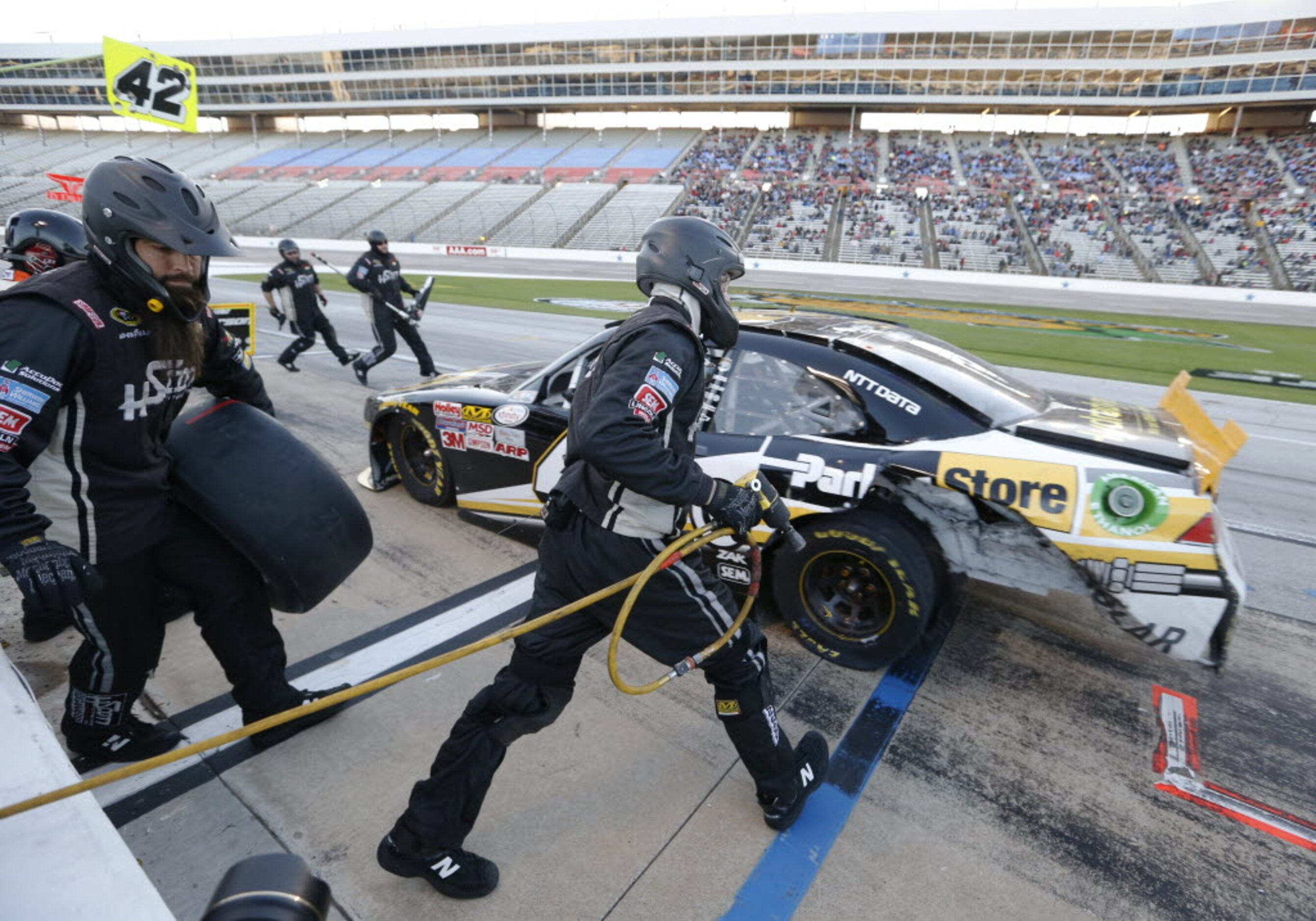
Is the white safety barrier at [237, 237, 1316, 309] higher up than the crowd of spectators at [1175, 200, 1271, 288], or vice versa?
the crowd of spectators at [1175, 200, 1271, 288]

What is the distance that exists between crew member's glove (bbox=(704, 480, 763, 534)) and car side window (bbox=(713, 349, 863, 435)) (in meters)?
1.19

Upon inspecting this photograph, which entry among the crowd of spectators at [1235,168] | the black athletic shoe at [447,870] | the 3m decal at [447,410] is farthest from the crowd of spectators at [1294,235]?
the black athletic shoe at [447,870]

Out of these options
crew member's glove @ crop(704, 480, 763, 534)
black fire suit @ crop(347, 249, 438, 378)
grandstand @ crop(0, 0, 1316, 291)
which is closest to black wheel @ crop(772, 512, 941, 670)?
crew member's glove @ crop(704, 480, 763, 534)

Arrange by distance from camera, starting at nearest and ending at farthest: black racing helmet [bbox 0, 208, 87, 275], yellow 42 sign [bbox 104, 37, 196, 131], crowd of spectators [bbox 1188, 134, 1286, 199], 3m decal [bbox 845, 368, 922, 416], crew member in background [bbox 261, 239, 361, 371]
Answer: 1. 3m decal [bbox 845, 368, 922, 416]
2. black racing helmet [bbox 0, 208, 87, 275]
3. crew member in background [bbox 261, 239, 361, 371]
4. yellow 42 sign [bbox 104, 37, 196, 131]
5. crowd of spectators [bbox 1188, 134, 1286, 199]

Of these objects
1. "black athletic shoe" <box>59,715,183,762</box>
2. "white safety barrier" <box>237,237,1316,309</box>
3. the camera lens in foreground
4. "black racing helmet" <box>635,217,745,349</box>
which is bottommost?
"white safety barrier" <box>237,237,1316,309</box>

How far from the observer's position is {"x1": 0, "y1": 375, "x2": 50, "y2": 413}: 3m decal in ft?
6.22

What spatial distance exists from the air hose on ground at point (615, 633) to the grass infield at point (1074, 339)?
10.3 m

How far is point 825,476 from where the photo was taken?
3.22m

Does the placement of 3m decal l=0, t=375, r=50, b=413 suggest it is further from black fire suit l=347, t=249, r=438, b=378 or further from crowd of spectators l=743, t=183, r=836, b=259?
crowd of spectators l=743, t=183, r=836, b=259

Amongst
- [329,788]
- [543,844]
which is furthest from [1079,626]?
[329,788]

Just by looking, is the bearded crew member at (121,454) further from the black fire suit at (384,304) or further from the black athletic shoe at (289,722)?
the black fire suit at (384,304)

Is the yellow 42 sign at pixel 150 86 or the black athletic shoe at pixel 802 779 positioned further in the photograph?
the yellow 42 sign at pixel 150 86

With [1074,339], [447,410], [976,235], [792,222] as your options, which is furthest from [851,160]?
[447,410]

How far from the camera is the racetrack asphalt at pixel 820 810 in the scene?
224 centimetres
